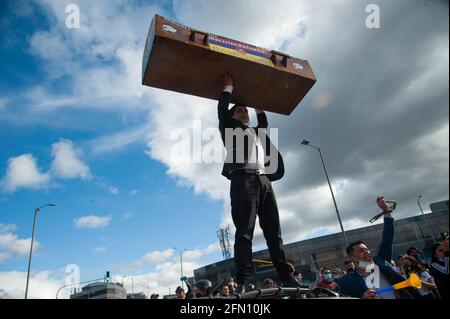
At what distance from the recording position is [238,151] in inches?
129

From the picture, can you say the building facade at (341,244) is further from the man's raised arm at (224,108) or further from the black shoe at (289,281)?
the man's raised arm at (224,108)

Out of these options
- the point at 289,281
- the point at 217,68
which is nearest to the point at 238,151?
the point at 217,68

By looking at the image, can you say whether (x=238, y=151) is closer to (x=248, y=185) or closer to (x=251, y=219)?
(x=248, y=185)

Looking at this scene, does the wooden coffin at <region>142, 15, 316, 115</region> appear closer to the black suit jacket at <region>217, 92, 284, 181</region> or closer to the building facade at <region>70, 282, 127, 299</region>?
the black suit jacket at <region>217, 92, 284, 181</region>

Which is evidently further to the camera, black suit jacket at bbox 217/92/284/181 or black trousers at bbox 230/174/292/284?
black suit jacket at bbox 217/92/284/181

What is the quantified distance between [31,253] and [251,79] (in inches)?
908

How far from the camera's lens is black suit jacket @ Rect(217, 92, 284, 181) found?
10.6 feet

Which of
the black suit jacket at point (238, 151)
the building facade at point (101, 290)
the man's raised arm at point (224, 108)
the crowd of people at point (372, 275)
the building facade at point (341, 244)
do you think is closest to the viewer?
the crowd of people at point (372, 275)

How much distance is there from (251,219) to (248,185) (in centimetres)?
36

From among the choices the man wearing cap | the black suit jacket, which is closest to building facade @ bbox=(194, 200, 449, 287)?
the black suit jacket

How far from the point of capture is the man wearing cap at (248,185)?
273cm

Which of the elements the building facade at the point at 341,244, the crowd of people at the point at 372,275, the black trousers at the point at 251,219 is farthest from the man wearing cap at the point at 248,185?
the building facade at the point at 341,244
